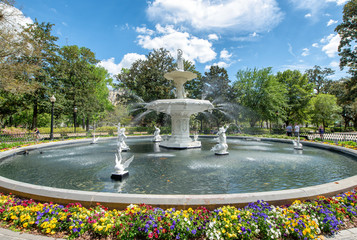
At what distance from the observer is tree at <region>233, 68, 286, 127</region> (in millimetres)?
32219

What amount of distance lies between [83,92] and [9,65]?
16034mm

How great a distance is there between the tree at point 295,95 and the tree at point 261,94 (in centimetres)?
358

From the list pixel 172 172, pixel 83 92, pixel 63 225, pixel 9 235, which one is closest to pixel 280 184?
pixel 172 172

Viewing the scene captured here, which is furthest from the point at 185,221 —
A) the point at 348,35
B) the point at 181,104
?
the point at 348,35

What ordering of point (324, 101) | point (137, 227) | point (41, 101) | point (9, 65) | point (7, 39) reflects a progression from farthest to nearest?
point (324, 101), point (41, 101), point (9, 65), point (7, 39), point (137, 227)

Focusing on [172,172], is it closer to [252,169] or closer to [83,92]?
[252,169]

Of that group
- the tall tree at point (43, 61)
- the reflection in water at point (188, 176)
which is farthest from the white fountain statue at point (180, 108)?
the tall tree at point (43, 61)

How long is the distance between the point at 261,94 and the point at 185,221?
33.7m

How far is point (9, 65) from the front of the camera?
17.9 meters

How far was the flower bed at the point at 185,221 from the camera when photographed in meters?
3.06

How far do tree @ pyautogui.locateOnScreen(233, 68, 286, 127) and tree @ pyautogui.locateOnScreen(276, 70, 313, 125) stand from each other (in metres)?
3.58

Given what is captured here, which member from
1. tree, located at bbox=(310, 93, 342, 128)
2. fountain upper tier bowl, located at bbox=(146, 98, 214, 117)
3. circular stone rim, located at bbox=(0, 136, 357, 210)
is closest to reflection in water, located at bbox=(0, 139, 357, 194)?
circular stone rim, located at bbox=(0, 136, 357, 210)

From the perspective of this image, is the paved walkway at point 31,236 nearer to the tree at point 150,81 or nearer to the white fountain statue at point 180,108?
the white fountain statue at point 180,108

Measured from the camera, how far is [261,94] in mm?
33125
